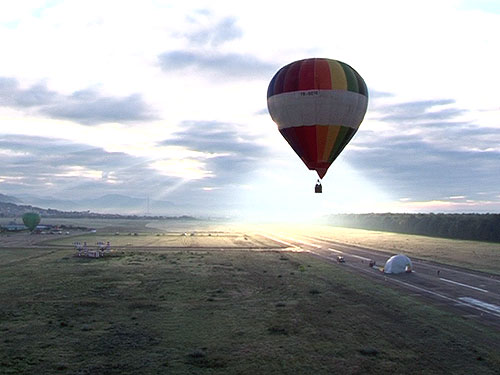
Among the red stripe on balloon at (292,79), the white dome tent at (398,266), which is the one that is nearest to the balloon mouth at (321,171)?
the red stripe on balloon at (292,79)

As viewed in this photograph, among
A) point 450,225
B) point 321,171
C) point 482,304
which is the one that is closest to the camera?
point 482,304

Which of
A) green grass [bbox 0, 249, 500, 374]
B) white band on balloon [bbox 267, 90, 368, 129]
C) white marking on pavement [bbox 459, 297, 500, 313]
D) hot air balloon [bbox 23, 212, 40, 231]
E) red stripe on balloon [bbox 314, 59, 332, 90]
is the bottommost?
green grass [bbox 0, 249, 500, 374]

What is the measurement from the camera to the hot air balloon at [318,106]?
40531mm

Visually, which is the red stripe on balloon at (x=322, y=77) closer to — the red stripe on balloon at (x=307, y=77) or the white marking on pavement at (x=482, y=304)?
the red stripe on balloon at (x=307, y=77)

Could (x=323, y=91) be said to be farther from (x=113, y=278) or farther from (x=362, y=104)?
(x=113, y=278)

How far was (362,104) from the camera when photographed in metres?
42.8

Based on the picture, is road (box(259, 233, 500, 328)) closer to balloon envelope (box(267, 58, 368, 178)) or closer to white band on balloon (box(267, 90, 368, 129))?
balloon envelope (box(267, 58, 368, 178))

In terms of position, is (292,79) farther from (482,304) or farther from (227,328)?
(227,328)

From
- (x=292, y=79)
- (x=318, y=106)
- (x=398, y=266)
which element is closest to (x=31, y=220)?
(x=292, y=79)

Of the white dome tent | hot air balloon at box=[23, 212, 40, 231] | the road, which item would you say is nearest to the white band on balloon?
the road

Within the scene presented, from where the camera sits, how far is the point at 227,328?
24.7 meters

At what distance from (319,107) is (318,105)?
0.21 metres

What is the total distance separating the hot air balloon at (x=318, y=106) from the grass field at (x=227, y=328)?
13.1 m

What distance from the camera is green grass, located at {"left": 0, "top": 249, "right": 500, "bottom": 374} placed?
61.9 ft
